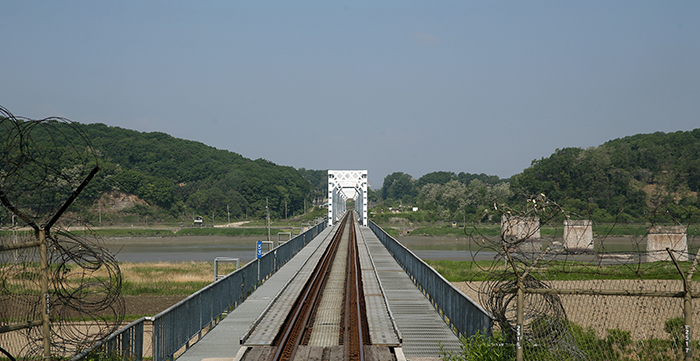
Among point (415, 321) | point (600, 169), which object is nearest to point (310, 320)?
point (415, 321)

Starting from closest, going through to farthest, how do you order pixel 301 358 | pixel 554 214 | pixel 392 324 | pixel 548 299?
pixel 554 214, pixel 548 299, pixel 301 358, pixel 392 324

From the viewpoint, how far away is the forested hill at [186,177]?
124 m

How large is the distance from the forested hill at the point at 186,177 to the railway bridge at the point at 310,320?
104 metres

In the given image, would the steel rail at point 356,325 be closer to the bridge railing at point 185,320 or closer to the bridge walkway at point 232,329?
the bridge walkway at point 232,329

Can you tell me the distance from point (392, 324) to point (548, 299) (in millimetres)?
5912

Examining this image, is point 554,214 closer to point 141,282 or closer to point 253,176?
point 141,282

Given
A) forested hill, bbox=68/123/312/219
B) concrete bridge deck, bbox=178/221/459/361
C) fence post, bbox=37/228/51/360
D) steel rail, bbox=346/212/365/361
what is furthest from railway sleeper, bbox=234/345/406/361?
forested hill, bbox=68/123/312/219

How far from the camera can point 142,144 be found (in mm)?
155750

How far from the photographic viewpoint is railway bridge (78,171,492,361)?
1006cm

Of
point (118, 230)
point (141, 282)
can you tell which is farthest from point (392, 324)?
point (118, 230)

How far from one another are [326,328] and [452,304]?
333cm

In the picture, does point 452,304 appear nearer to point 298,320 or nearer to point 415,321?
point 415,321

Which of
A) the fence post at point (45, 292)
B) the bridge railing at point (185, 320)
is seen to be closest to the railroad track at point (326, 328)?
the bridge railing at point (185, 320)

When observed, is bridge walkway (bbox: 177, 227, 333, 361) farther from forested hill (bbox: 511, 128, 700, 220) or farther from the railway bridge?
forested hill (bbox: 511, 128, 700, 220)
